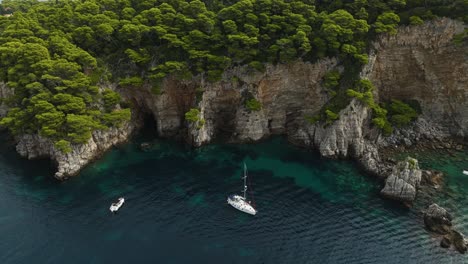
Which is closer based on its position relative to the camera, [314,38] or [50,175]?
[50,175]

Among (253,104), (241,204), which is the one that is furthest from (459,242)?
(253,104)

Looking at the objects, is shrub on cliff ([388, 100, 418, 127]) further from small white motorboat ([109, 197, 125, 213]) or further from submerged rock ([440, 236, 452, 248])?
small white motorboat ([109, 197, 125, 213])

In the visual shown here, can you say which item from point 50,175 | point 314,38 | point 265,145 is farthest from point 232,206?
point 314,38

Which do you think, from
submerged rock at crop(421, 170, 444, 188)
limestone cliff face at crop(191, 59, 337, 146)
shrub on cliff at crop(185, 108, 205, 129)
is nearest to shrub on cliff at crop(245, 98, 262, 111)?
limestone cliff face at crop(191, 59, 337, 146)

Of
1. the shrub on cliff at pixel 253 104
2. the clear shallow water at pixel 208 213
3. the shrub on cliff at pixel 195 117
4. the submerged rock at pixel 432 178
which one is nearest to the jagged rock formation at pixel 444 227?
the clear shallow water at pixel 208 213

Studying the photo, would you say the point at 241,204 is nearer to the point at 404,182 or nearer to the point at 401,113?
the point at 404,182

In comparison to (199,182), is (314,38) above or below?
above

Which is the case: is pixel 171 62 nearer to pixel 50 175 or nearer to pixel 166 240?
pixel 50 175
